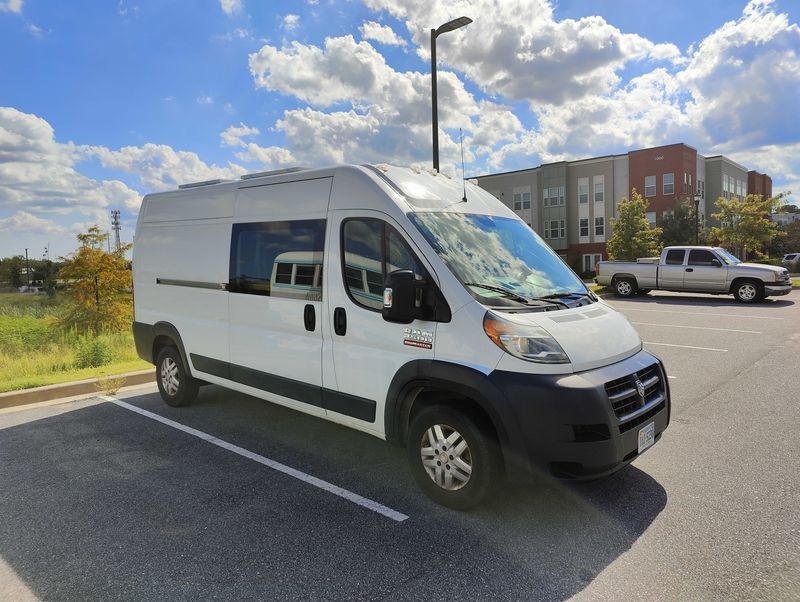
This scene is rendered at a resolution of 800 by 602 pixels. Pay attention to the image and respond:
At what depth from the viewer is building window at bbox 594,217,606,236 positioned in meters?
46.6

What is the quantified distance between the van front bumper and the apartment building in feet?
132

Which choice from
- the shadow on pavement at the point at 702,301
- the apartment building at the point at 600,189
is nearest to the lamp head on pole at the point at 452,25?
the shadow on pavement at the point at 702,301

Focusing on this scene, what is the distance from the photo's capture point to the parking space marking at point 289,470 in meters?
3.71

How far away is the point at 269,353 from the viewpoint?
16.0 feet

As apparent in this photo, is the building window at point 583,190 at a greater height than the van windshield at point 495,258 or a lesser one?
greater

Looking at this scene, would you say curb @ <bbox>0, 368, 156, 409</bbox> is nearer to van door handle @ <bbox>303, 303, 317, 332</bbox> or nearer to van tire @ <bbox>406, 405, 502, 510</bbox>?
van door handle @ <bbox>303, 303, 317, 332</bbox>

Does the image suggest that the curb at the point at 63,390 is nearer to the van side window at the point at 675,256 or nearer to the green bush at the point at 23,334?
the green bush at the point at 23,334

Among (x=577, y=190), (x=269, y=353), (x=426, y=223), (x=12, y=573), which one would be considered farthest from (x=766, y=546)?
(x=577, y=190)

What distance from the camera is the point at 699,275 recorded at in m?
18.2

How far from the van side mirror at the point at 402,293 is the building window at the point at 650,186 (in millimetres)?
46156

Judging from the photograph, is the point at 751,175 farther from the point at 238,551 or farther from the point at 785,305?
the point at 238,551

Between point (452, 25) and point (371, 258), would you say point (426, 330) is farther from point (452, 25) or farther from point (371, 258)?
point (452, 25)

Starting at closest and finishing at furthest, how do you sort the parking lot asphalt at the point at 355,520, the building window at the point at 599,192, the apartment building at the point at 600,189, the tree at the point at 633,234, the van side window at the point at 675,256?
the parking lot asphalt at the point at 355,520, the van side window at the point at 675,256, the tree at the point at 633,234, the apartment building at the point at 600,189, the building window at the point at 599,192

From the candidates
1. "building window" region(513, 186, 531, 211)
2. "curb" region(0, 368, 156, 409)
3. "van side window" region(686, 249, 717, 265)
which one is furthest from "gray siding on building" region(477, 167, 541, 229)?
"curb" region(0, 368, 156, 409)
